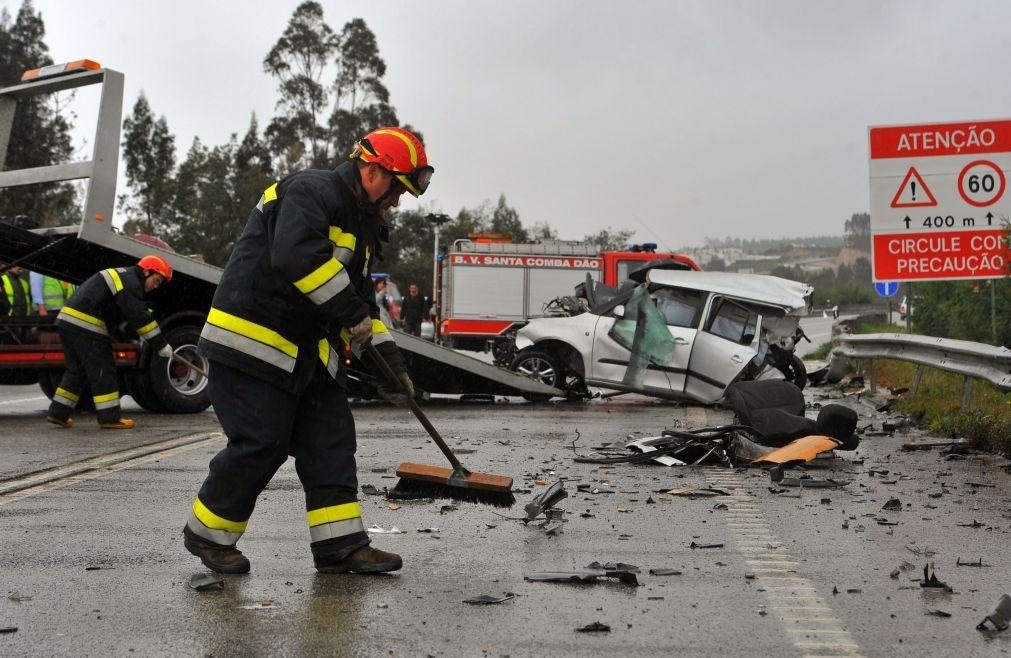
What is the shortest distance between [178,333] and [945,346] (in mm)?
7310

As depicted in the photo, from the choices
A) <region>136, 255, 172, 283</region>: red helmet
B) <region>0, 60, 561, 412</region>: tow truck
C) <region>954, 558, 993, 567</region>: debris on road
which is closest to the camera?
<region>954, 558, 993, 567</region>: debris on road

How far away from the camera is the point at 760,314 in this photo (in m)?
14.6

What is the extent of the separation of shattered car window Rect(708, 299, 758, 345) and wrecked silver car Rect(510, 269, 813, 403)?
11 mm

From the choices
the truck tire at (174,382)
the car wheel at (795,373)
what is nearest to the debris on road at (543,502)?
the truck tire at (174,382)

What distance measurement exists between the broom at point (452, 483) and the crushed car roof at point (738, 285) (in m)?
8.54

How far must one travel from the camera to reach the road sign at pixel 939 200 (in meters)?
14.2

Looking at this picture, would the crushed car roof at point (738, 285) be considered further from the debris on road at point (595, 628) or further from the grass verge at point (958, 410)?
the debris on road at point (595, 628)

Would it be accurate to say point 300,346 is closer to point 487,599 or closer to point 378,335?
point 378,335

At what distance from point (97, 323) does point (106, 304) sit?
0.62 feet

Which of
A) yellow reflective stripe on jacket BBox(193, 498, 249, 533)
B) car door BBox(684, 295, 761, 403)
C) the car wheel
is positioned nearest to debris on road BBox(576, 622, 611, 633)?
yellow reflective stripe on jacket BBox(193, 498, 249, 533)

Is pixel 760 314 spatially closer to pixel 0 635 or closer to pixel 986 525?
pixel 986 525

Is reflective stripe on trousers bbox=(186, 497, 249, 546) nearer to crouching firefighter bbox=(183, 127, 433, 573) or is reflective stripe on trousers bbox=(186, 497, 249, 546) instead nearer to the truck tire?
crouching firefighter bbox=(183, 127, 433, 573)

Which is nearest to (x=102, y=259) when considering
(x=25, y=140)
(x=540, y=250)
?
(x=540, y=250)

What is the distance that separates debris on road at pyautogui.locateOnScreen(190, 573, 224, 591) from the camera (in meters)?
4.57
